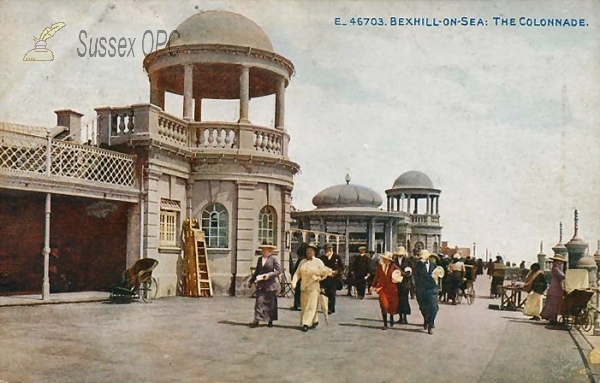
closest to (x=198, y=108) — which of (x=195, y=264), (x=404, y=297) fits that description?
(x=195, y=264)

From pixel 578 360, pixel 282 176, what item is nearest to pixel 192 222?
pixel 282 176

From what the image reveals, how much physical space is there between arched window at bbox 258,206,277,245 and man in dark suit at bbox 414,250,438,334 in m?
7.61

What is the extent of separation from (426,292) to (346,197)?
32555 mm

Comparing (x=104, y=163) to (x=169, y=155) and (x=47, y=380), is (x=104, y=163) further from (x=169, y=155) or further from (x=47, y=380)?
(x=47, y=380)

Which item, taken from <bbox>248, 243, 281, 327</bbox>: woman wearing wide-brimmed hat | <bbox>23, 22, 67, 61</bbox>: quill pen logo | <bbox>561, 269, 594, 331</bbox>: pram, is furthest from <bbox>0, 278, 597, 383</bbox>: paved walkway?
<bbox>23, 22, 67, 61</bbox>: quill pen logo

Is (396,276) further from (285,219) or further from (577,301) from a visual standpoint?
(285,219)

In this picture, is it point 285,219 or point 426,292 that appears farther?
point 285,219

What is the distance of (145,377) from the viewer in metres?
8.23

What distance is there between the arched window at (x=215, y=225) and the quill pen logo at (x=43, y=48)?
6.89 meters

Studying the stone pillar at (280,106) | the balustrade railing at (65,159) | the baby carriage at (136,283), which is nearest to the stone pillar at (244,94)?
the stone pillar at (280,106)

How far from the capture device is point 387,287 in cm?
1346

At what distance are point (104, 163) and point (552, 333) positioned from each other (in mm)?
11429

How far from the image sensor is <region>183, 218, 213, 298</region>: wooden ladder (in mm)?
18688

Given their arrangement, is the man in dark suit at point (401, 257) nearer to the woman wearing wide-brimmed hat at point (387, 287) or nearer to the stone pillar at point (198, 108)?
the woman wearing wide-brimmed hat at point (387, 287)
